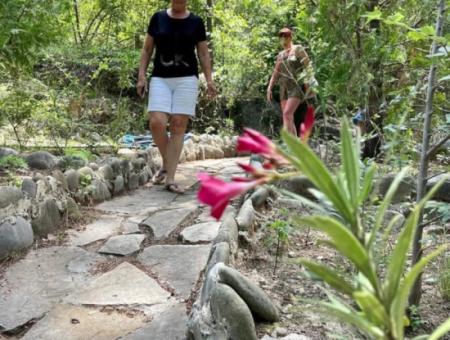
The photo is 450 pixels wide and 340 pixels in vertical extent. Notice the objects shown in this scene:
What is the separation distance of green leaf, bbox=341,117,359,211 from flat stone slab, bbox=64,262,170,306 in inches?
64.7

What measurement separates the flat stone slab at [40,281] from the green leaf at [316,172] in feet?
5.70

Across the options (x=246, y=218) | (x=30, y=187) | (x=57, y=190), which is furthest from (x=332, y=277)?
(x=57, y=190)

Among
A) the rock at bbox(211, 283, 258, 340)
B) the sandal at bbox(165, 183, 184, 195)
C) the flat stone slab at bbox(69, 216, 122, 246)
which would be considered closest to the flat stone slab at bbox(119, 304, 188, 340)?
the rock at bbox(211, 283, 258, 340)

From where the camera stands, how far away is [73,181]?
3.33 m

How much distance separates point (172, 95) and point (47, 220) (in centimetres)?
149

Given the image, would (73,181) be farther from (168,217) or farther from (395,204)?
(395,204)

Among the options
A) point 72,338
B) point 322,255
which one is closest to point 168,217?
point 322,255

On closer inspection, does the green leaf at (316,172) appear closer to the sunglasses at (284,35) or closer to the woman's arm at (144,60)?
the woman's arm at (144,60)

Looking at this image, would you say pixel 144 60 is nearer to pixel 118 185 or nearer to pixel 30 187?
pixel 118 185

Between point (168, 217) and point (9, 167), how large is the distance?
1433 mm

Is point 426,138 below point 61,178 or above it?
above

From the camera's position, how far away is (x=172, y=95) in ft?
12.4

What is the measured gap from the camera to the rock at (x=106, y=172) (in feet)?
12.7

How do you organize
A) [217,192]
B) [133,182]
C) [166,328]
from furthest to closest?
1. [133,182]
2. [166,328]
3. [217,192]
